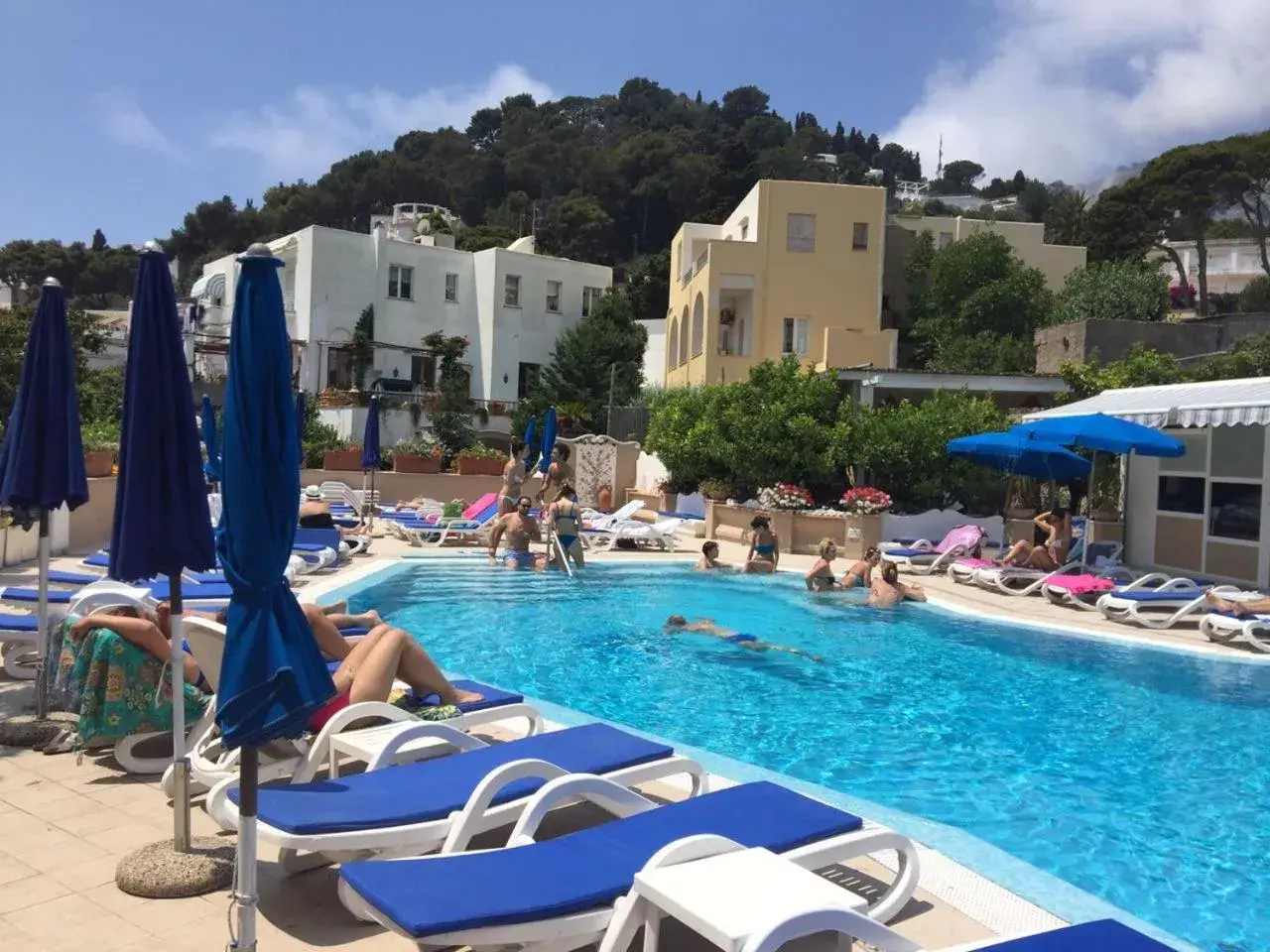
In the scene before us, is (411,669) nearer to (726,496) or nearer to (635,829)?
(635,829)

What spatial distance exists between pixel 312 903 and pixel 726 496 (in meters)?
17.2

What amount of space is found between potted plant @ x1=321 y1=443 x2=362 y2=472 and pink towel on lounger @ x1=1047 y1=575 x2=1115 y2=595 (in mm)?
17372

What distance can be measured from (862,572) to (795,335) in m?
20.8

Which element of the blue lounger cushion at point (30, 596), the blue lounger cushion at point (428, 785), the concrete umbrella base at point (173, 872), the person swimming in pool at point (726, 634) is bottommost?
the person swimming in pool at point (726, 634)

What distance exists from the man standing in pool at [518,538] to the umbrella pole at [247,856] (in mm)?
12197

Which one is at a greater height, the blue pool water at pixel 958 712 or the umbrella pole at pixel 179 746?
the umbrella pole at pixel 179 746

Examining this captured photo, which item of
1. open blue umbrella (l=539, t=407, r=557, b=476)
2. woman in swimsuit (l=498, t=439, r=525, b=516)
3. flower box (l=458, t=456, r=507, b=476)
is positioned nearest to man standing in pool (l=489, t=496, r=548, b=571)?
woman in swimsuit (l=498, t=439, r=525, b=516)

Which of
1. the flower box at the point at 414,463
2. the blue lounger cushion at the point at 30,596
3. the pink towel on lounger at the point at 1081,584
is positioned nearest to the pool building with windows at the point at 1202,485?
the pink towel on lounger at the point at 1081,584

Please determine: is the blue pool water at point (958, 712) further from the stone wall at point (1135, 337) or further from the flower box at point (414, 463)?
the stone wall at point (1135, 337)

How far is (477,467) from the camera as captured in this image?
25641 millimetres

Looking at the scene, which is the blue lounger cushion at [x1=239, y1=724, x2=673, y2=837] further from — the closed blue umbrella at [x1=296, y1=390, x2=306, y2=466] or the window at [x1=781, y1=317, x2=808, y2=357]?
the window at [x1=781, y1=317, x2=808, y2=357]

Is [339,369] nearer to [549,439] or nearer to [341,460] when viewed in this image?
[341,460]

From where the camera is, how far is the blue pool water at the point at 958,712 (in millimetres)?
5676

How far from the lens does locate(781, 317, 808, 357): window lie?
111ft
